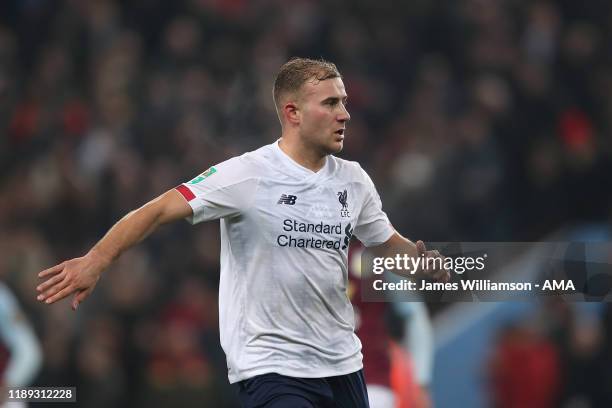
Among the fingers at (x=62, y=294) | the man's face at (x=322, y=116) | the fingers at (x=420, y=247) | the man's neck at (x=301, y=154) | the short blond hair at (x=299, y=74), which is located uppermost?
the short blond hair at (x=299, y=74)

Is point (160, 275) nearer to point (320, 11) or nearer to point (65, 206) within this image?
point (65, 206)

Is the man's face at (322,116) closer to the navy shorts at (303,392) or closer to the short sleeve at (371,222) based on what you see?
the short sleeve at (371,222)

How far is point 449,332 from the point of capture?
7852 millimetres

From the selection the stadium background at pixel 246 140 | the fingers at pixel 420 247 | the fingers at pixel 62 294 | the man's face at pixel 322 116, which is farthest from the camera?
the stadium background at pixel 246 140

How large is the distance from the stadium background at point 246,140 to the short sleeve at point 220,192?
3.38 meters

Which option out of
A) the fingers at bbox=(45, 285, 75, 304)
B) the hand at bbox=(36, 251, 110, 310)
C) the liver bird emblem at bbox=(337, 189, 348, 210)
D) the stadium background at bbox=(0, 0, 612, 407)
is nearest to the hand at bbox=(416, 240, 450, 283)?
the liver bird emblem at bbox=(337, 189, 348, 210)

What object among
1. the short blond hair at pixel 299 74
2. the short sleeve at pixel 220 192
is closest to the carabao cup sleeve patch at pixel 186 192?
the short sleeve at pixel 220 192

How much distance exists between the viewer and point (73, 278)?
4496 millimetres

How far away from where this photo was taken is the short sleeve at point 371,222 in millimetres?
5305

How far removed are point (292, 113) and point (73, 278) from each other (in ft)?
4.08

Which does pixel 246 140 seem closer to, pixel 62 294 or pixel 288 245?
pixel 288 245

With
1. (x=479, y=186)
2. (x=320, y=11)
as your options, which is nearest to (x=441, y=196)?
(x=479, y=186)

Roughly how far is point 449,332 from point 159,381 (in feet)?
9.04

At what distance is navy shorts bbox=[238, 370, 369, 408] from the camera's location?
15.6 ft
